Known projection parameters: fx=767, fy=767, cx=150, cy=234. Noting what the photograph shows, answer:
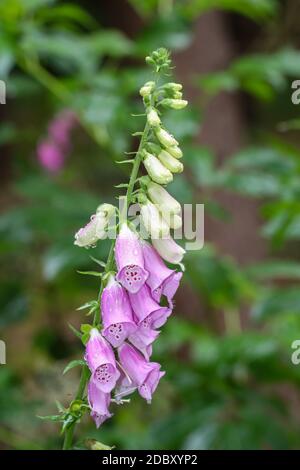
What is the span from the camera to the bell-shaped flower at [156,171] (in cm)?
102

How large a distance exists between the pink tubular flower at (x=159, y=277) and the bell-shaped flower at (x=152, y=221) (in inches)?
1.9

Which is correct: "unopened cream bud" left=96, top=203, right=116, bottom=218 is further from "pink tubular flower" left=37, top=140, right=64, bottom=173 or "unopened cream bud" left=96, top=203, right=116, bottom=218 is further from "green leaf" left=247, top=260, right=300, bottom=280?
"pink tubular flower" left=37, top=140, right=64, bottom=173

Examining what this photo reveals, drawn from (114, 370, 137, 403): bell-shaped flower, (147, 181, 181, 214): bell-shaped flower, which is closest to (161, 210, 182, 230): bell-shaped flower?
(147, 181, 181, 214): bell-shaped flower

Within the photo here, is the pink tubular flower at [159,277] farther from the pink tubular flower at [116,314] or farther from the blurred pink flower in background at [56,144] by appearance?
the blurred pink flower in background at [56,144]

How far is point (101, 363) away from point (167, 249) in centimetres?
19

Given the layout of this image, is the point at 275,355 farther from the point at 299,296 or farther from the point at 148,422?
the point at 148,422

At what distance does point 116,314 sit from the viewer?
986 millimetres

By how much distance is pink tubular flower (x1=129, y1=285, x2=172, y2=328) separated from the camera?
3.31 feet

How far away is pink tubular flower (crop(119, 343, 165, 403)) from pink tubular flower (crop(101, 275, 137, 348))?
0.05 metres

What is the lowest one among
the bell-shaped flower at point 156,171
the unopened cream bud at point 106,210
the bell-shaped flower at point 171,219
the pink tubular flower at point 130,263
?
the pink tubular flower at point 130,263

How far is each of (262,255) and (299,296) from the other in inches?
62.0

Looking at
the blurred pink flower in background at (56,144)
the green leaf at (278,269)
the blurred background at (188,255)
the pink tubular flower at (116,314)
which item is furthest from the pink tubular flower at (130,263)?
the blurred pink flower in background at (56,144)

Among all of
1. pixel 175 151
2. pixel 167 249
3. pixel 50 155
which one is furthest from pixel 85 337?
pixel 50 155

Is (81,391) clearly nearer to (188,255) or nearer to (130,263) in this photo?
(130,263)
